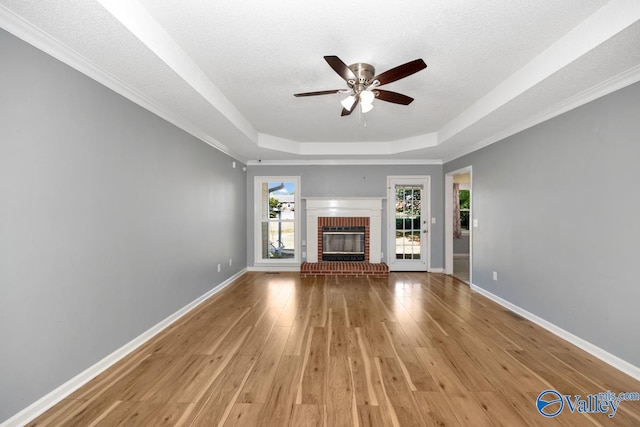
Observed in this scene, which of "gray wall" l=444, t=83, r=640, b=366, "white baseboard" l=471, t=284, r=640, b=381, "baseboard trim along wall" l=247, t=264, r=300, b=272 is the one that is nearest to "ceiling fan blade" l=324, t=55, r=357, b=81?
"gray wall" l=444, t=83, r=640, b=366

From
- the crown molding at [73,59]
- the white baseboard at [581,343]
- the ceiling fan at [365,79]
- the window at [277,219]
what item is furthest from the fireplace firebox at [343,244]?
the crown molding at [73,59]

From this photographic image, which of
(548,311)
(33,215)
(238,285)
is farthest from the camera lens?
(238,285)

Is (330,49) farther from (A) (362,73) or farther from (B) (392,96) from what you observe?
(B) (392,96)

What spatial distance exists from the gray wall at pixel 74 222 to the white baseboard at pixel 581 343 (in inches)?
166

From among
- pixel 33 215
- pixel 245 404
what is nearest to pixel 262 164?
pixel 33 215

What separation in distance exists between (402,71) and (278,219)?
4.48 meters

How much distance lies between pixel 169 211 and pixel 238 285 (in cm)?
214

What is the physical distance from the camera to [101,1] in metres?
1.47

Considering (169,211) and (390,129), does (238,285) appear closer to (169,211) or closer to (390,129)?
(169,211)

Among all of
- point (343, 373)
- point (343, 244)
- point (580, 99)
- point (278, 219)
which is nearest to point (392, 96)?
point (580, 99)

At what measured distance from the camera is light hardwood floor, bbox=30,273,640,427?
5.67ft

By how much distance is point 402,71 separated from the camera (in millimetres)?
Result: 2096

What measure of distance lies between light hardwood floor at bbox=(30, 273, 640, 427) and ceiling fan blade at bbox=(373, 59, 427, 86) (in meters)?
2.34

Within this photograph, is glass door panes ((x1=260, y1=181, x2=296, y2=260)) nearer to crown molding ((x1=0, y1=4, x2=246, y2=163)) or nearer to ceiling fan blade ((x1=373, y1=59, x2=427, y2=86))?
crown molding ((x1=0, y1=4, x2=246, y2=163))
